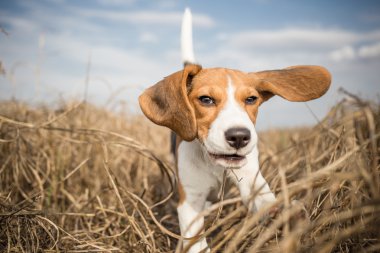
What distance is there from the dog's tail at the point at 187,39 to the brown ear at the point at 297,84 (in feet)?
4.42

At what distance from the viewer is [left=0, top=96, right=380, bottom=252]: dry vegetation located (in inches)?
61.7

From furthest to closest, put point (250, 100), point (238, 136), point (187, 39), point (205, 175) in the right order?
point (187, 39) < point (205, 175) < point (250, 100) < point (238, 136)

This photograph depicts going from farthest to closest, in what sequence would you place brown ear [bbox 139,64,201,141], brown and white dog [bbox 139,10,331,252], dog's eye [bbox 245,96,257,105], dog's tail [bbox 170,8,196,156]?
dog's tail [bbox 170,8,196,156], dog's eye [bbox 245,96,257,105], brown ear [bbox 139,64,201,141], brown and white dog [bbox 139,10,331,252]

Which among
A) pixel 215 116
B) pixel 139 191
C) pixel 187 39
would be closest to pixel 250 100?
pixel 215 116

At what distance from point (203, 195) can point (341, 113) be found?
5.16ft

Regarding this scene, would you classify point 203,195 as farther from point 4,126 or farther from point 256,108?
point 4,126

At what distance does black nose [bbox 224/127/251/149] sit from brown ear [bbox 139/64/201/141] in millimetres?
275

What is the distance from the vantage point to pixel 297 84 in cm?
236

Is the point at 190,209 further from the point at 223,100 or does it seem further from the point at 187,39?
the point at 187,39

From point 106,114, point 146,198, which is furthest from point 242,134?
point 106,114

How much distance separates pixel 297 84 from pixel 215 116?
742 millimetres

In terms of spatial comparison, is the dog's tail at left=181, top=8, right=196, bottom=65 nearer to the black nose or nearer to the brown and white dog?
the brown and white dog

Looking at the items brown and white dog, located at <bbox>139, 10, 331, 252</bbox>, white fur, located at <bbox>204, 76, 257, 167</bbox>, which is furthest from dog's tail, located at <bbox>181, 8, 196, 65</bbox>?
white fur, located at <bbox>204, 76, 257, 167</bbox>

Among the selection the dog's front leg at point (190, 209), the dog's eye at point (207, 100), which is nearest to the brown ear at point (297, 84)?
the dog's eye at point (207, 100)
